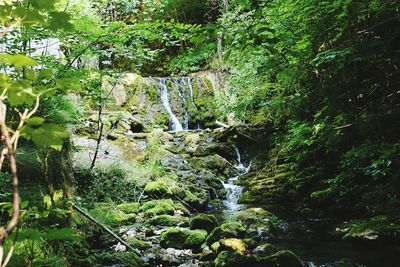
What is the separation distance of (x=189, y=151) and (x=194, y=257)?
652 cm

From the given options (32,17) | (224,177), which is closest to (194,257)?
(32,17)

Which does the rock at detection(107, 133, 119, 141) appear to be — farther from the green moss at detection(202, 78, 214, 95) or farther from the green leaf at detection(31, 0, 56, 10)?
the green leaf at detection(31, 0, 56, 10)

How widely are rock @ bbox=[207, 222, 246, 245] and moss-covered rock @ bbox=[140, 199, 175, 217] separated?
68.7 inches

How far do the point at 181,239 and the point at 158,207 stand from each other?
1.79m

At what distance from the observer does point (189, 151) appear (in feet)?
37.6

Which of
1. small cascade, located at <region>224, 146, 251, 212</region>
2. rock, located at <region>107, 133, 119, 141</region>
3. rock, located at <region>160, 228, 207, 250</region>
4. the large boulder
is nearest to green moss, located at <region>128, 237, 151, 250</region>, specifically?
rock, located at <region>160, 228, 207, 250</region>

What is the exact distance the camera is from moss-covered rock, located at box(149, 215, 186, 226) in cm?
656

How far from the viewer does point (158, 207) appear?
717 cm

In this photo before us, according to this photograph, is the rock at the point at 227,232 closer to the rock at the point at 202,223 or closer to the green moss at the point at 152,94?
the rock at the point at 202,223

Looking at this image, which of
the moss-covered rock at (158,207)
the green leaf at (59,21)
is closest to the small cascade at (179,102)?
the moss-covered rock at (158,207)

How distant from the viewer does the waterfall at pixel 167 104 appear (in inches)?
638

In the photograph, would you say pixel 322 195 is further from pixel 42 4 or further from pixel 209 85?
pixel 209 85

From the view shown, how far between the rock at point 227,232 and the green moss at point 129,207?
7.29 feet

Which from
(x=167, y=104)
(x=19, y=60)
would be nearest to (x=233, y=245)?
(x=19, y=60)
